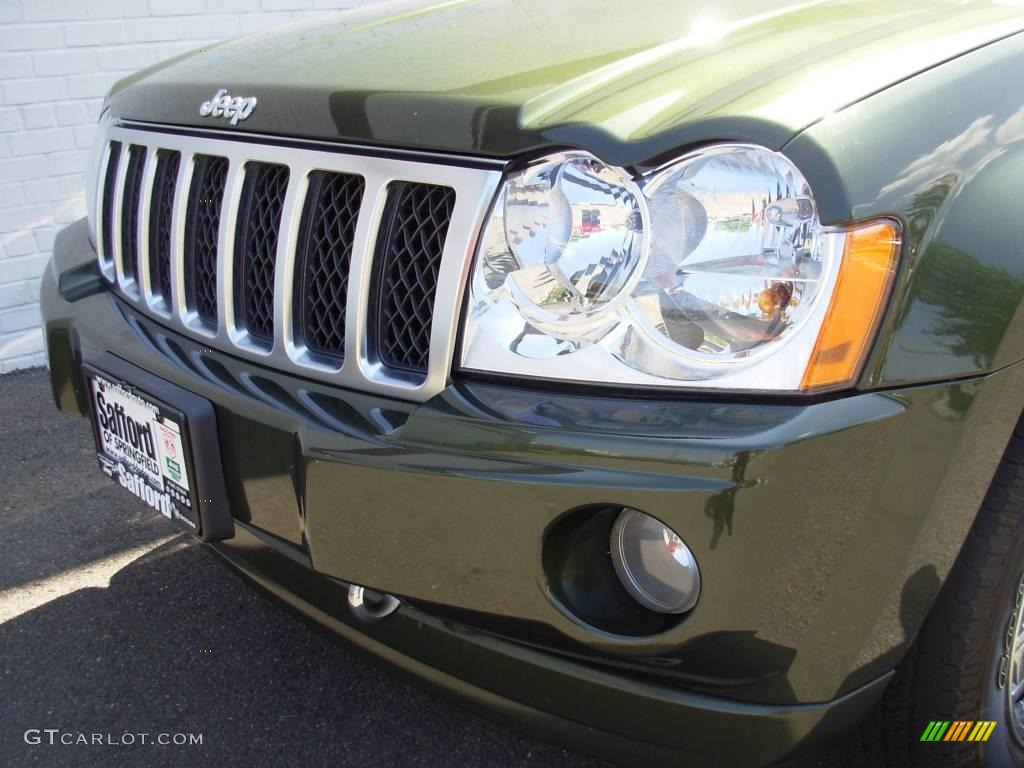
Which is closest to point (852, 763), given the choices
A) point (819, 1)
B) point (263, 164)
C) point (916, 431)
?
point (916, 431)

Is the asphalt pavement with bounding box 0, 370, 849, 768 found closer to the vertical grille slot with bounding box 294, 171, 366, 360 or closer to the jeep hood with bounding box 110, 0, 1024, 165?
the vertical grille slot with bounding box 294, 171, 366, 360

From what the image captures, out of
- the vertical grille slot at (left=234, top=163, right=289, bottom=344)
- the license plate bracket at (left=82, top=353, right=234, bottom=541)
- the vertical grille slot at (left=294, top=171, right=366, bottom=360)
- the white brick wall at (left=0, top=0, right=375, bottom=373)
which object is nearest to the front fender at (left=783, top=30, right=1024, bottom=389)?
the vertical grille slot at (left=294, top=171, right=366, bottom=360)

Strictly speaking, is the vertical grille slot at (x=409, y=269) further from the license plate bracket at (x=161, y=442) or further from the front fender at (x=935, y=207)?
the front fender at (x=935, y=207)

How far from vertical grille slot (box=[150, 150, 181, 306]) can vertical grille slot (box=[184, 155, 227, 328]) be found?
0.42ft

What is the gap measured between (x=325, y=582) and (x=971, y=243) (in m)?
1.14

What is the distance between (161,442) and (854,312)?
4.05 ft

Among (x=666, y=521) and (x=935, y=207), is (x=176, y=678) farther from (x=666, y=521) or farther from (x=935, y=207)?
(x=935, y=207)

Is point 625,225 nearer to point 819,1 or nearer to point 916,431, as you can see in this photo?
point 916,431

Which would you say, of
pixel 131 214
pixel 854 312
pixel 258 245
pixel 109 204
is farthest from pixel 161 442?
pixel 854 312

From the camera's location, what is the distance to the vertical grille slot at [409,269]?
154 cm

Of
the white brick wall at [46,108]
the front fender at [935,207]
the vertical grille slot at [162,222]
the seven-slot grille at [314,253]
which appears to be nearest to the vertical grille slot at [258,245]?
the seven-slot grille at [314,253]

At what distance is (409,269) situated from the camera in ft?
5.15

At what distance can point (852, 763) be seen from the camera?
1882 mm

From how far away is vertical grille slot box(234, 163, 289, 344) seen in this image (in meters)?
1.82
